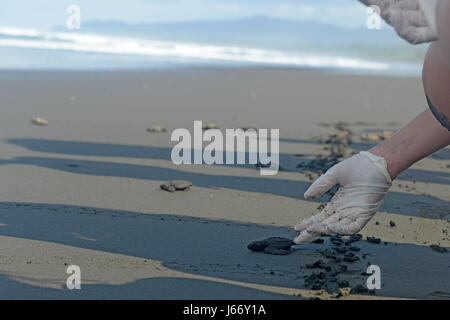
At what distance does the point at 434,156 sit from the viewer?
7098 mm

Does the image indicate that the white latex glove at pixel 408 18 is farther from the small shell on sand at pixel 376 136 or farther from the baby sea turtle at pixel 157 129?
the baby sea turtle at pixel 157 129

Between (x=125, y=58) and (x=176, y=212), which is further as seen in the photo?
(x=125, y=58)

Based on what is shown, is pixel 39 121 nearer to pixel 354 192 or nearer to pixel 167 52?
pixel 354 192

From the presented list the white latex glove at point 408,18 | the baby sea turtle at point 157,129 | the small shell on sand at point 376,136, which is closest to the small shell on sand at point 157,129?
the baby sea turtle at point 157,129

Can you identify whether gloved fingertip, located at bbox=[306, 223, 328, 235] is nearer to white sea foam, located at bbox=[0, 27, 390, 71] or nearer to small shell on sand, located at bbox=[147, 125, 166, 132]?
small shell on sand, located at bbox=[147, 125, 166, 132]

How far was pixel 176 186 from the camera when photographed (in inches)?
207

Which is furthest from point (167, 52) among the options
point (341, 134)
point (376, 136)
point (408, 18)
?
point (408, 18)

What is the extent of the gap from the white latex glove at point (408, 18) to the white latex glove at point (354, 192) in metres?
0.87

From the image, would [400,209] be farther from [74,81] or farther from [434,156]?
[74,81]

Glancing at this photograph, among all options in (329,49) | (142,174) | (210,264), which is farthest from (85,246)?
(329,49)

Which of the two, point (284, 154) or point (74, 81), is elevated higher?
point (74, 81)

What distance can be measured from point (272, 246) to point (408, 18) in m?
1.72

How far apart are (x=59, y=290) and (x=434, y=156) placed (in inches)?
190

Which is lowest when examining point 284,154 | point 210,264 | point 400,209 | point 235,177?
point 210,264
